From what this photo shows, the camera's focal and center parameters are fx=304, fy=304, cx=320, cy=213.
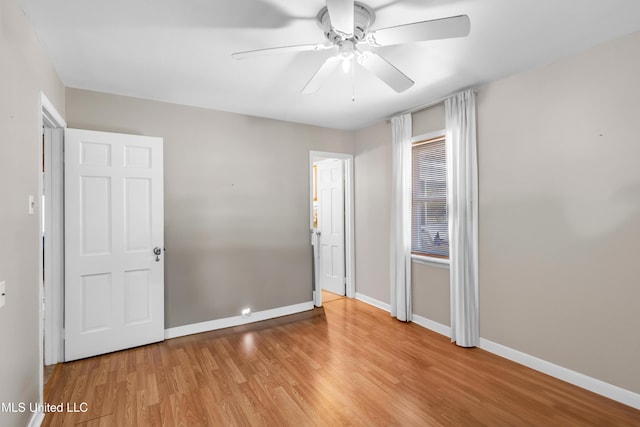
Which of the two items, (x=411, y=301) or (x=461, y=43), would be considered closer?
(x=461, y=43)

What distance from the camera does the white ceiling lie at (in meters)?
1.82

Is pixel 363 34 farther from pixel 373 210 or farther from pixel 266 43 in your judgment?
pixel 373 210

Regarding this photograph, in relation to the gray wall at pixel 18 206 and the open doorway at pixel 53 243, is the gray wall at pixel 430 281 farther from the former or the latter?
the open doorway at pixel 53 243

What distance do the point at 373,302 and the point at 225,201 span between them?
249cm

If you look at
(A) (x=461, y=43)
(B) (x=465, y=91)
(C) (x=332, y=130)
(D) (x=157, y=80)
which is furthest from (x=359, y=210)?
(D) (x=157, y=80)

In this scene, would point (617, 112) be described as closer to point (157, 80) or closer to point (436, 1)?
point (436, 1)

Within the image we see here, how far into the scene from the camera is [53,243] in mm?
2793

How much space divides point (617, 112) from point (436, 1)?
161 cm

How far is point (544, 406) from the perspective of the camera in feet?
6.95

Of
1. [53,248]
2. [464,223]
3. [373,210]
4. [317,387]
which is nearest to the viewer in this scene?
[317,387]

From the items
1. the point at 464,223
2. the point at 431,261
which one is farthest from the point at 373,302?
the point at 464,223

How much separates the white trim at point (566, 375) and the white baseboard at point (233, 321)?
223cm

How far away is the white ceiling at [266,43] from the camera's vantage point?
182cm

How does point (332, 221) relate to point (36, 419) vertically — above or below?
above
